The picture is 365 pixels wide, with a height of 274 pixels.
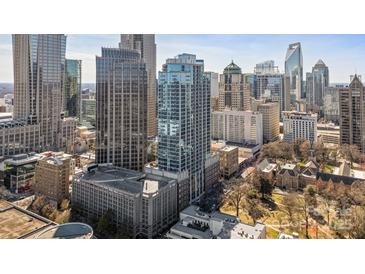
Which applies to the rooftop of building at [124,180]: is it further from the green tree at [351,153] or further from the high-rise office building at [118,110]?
the green tree at [351,153]

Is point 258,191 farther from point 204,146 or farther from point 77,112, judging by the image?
point 77,112

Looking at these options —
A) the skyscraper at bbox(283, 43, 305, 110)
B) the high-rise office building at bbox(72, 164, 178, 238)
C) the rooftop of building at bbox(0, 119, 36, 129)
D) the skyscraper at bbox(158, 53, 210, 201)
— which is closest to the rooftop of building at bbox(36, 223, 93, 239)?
the high-rise office building at bbox(72, 164, 178, 238)

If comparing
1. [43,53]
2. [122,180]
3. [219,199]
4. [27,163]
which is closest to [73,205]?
[122,180]

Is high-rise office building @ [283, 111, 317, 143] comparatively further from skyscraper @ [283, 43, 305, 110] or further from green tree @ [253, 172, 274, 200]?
skyscraper @ [283, 43, 305, 110]

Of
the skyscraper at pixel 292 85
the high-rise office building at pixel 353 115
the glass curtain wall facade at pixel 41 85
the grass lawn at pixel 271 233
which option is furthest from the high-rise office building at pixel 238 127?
the grass lawn at pixel 271 233

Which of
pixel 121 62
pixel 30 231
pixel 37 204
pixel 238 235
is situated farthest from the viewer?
pixel 121 62

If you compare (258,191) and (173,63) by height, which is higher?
(173,63)

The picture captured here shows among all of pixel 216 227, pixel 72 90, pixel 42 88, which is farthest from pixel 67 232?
pixel 72 90
